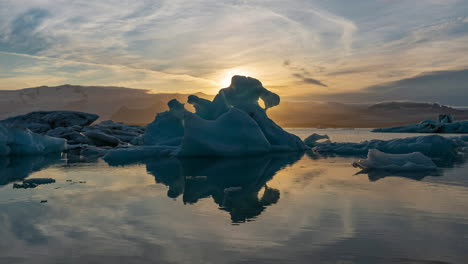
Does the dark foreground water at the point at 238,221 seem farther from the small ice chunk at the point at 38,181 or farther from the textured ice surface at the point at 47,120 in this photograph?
the textured ice surface at the point at 47,120

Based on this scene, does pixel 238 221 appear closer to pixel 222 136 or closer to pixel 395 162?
pixel 395 162

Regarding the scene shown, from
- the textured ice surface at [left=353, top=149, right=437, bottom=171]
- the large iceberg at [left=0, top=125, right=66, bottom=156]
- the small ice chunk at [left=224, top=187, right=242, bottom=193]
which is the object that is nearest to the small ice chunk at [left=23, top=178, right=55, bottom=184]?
the small ice chunk at [left=224, top=187, right=242, bottom=193]

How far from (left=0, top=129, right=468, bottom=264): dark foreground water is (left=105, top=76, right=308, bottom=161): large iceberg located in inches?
241

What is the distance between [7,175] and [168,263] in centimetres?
878

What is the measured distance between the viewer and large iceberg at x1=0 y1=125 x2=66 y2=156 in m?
17.0

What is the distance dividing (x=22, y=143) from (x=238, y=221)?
1607cm

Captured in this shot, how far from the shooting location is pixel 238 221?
4.79m

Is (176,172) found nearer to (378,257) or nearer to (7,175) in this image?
(7,175)

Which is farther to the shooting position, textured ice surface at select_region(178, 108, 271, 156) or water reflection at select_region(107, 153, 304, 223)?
textured ice surface at select_region(178, 108, 271, 156)

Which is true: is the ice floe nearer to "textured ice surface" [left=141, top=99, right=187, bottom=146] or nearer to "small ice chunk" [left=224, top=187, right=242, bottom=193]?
"textured ice surface" [left=141, top=99, right=187, bottom=146]

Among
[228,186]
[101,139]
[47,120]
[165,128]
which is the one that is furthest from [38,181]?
[47,120]

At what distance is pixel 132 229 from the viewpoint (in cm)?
441

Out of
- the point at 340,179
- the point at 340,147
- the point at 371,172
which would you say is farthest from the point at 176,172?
the point at 340,147

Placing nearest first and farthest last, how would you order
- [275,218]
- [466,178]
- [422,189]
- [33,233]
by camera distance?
[33,233], [275,218], [422,189], [466,178]
